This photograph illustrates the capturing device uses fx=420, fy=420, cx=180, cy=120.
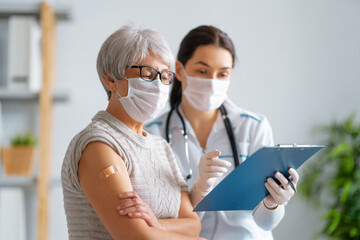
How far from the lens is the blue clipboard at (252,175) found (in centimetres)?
110

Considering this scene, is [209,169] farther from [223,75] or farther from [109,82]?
[223,75]

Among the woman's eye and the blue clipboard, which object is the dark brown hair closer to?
the woman's eye

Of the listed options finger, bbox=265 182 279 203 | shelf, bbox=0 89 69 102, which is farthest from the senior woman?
shelf, bbox=0 89 69 102

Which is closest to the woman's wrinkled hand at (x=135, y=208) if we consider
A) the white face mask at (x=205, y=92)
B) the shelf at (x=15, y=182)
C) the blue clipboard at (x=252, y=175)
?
the blue clipboard at (x=252, y=175)

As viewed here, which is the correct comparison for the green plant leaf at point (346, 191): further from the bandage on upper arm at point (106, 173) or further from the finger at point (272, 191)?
the bandage on upper arm at point (106, 173)

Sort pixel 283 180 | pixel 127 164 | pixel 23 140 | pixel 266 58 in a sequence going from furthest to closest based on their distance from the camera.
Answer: pixel 266 58 → pixel 23 140 → pixel 283 180 → pixel 127 164

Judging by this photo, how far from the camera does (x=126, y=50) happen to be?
1128 millimetres

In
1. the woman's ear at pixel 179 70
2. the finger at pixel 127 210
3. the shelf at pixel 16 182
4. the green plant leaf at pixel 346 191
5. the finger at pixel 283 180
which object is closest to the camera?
the finger at pixel 127 210

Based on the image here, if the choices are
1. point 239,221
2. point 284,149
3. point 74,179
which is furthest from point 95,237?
point 239,221

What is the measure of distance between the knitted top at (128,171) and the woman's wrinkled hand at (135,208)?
84mm

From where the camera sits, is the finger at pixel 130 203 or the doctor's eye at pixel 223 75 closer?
the finger at pixel 130 203

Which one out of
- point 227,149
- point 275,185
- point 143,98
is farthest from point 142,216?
point 227,149

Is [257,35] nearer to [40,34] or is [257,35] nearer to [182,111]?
[182,111]

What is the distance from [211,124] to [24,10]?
1.34 meters
